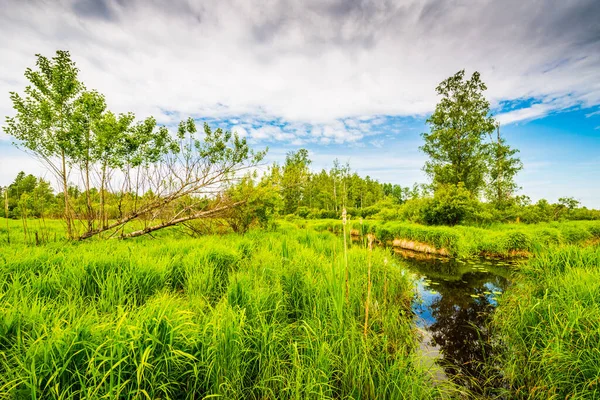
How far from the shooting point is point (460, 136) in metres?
23.6

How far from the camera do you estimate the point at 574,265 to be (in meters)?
5.12

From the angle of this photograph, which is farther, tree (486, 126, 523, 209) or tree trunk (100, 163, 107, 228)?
tree (486, 126, 523, 209)

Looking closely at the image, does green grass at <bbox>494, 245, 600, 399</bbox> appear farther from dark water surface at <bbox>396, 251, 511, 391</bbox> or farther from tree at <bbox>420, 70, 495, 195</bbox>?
tree at <bbox>420, 70, 495, 195</bbox>

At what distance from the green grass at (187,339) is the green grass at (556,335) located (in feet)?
3.98

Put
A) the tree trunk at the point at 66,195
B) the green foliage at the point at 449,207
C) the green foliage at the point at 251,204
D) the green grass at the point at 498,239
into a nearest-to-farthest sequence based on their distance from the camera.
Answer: the tree trunk at the point at 66,195, the green grass at the point at 498,239, the green foliage at the point at 251,204, the green foliage at the point at 449,207

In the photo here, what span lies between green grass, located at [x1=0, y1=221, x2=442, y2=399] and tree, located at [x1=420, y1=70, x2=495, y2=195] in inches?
921

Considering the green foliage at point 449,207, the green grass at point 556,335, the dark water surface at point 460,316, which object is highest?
the green foliage at point 449,207

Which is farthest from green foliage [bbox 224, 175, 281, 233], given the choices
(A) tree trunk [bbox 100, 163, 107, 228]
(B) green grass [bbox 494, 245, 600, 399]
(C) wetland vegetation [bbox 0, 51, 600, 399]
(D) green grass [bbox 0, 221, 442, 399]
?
(B) green grass [bbox 494, 245, 600, 399]

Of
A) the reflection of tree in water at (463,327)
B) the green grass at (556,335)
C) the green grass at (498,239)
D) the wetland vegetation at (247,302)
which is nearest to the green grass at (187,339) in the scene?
the wetland vegetation at (247,302)

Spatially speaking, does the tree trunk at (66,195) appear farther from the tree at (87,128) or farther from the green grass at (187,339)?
the green grass at (187,339)

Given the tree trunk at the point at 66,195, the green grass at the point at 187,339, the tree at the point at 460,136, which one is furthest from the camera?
the tree at the point at 460,136

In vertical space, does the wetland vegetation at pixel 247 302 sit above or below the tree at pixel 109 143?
below

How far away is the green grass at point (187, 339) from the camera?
1.87 metres

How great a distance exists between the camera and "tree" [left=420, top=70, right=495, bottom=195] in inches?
899
